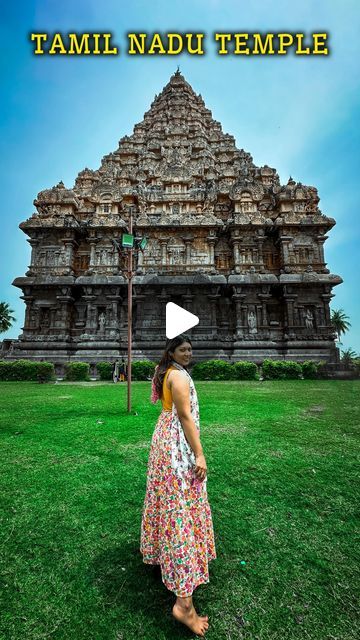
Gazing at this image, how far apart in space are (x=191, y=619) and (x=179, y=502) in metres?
0.63

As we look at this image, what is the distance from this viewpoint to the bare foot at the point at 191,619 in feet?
5.85

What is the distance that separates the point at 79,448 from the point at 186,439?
358 cm

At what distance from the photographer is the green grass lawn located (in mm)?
1902

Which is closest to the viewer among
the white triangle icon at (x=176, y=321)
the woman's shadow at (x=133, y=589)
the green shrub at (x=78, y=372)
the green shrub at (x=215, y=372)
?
the woman's shadow at (x=133, y=589)

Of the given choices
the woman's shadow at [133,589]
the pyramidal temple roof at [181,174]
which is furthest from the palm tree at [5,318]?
the woman's shadow at [133,589]

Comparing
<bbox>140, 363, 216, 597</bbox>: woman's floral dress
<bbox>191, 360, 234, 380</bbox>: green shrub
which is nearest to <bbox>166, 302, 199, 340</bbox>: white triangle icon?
<bbox>140, 363, 216, 597</bbox>: woman's floral dress

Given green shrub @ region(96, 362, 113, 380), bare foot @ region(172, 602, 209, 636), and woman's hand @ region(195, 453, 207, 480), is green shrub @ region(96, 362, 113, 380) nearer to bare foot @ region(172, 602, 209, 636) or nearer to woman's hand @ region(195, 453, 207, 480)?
woman's hand @ region(195, 453, 207, 480)

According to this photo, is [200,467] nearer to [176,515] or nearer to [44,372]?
[176,515]

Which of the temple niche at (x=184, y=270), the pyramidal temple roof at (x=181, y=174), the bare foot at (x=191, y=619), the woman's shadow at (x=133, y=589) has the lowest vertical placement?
the woman's shadow at (x=133, y=589)

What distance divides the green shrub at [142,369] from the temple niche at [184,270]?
335 cm

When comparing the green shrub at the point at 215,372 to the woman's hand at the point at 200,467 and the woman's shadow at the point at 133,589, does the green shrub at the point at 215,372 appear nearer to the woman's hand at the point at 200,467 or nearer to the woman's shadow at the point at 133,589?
the woman's shadow at the point at 133,589

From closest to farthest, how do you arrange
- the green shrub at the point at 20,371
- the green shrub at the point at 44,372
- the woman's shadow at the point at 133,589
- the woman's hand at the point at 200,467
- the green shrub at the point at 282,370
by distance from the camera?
the woman's shadow at the point at 133,589 < the woman's hand at the point at 200,467 < the green shrub at the point at 44,372 < the green shrub at the point at 282,370 < the green shrub at the point at 20,371

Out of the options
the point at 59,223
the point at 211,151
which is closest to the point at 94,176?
the point at 59,223

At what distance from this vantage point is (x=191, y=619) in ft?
5.92
